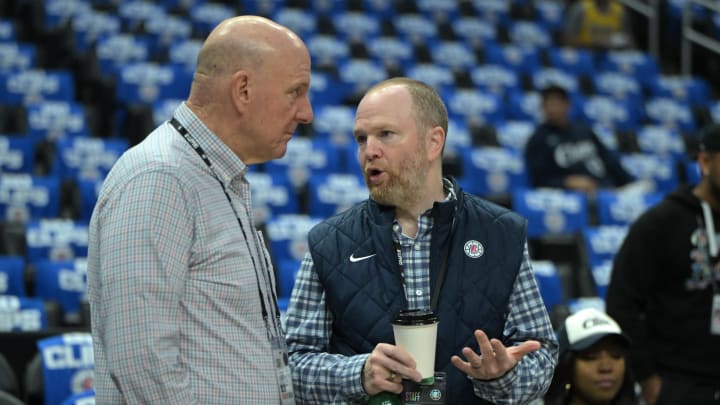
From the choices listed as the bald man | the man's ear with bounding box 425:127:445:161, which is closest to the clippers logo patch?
the man's ear with bounding box 425:127:445:161

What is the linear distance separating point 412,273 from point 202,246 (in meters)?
0.68

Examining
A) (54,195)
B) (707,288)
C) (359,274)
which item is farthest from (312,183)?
(359,274)

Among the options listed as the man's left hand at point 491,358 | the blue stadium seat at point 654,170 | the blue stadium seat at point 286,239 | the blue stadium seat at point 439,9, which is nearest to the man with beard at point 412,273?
the man's left hand at point 491,358

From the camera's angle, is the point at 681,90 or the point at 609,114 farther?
the point at 681,90

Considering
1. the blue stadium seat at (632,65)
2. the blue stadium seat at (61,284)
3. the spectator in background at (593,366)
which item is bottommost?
the spectator in background at (593,366)

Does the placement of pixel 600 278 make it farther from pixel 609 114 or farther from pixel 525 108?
pixel 609 114

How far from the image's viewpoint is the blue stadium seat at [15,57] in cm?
988

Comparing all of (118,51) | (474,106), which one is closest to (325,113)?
(474,106)

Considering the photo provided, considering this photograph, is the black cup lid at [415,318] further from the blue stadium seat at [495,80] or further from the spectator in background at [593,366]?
the blue stadium seat at [495,80]

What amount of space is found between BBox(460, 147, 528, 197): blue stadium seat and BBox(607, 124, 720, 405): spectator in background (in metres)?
4.01

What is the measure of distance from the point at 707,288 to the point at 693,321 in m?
0.15

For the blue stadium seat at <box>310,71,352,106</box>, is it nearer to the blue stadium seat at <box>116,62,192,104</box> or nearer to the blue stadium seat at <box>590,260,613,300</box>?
the blue stadium seat at <box>116,62,192,104</box>

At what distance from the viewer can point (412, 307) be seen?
2.94m

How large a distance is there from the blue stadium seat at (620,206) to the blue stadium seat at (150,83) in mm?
3849
